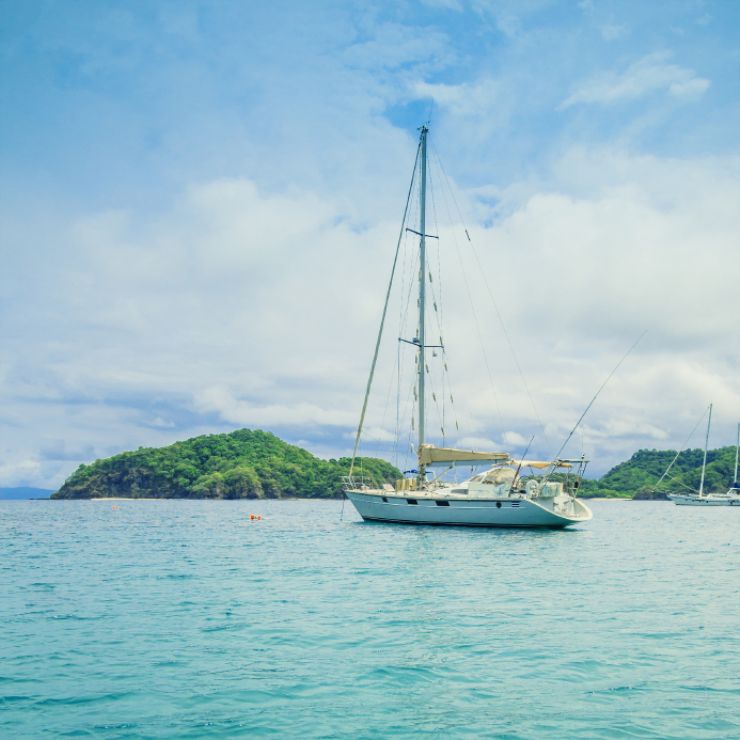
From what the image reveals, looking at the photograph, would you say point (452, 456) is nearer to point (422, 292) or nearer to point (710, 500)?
point (422, 292)

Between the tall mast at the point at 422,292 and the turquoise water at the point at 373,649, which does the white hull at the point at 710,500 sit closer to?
the tall mast at the point at 422,292

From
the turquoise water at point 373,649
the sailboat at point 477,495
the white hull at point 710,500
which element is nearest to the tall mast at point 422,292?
the sailboat at point 477,495

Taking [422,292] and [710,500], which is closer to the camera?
[422,292]

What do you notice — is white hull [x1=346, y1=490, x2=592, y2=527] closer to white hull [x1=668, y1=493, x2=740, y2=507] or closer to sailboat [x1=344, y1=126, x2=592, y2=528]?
sailboat [x1=344, y1=126, x2=592, y2=528]

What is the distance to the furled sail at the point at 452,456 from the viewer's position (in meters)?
50.8

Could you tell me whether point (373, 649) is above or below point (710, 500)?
above

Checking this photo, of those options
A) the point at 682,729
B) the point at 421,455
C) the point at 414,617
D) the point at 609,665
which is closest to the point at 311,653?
the point at 414,617

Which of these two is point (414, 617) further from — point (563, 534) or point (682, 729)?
point (563, 534)

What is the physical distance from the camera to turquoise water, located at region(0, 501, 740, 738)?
1071 centimetres

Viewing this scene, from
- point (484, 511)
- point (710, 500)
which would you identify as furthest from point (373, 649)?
point (710, 500)

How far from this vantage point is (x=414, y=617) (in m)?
18.6

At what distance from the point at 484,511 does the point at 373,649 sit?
33.5 metres

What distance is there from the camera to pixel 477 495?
156ft

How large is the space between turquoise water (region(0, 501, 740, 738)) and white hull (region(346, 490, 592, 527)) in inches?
617
